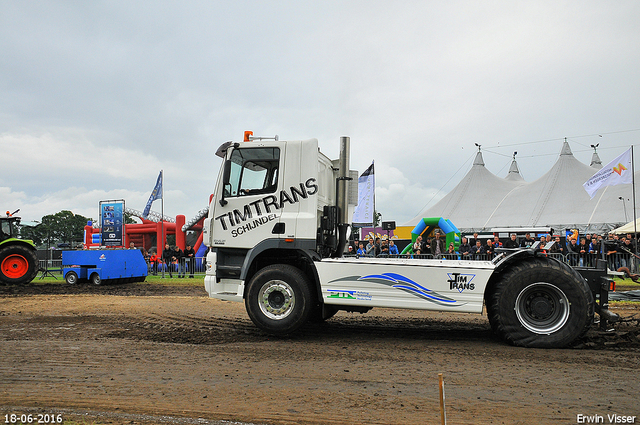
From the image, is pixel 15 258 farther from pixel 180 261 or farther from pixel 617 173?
→ pixel 617 173

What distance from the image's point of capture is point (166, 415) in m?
3.85

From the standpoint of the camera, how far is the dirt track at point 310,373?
396 cm

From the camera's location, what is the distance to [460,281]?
253 inches

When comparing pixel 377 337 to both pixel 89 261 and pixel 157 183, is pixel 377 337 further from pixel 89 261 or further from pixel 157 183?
pixel 157 183

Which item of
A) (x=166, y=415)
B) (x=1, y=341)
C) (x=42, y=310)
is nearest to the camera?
(x=166, y=415)

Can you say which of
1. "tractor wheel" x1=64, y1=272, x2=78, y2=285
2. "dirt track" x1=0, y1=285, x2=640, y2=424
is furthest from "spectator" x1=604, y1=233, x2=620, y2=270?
"tractor wheel" x1=64, y1=272, x2=78, y2=285

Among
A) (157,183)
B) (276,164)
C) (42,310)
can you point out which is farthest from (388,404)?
(157,183)

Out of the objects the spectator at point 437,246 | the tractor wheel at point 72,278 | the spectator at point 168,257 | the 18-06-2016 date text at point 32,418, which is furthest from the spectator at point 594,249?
the tractor wheel at point 72,278

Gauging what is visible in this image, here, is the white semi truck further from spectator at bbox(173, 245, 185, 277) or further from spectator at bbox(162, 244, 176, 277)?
spectator at bbox(162, 244, 176, 277)

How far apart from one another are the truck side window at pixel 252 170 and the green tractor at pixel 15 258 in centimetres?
1332

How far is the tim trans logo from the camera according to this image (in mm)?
6398

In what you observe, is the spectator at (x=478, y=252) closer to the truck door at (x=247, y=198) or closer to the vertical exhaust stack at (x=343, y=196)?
the vertical exhaust stack at (x=343, y=196)

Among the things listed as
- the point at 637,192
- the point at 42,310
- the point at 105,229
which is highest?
the point at 637,192

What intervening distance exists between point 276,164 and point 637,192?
87.0 ft
